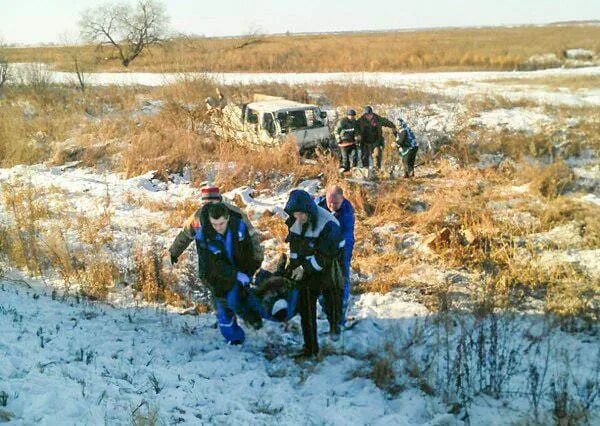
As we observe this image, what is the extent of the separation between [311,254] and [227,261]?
29.4 inches

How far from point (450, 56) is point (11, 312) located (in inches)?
1060

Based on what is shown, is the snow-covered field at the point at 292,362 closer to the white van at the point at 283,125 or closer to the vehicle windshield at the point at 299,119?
the white van at the point at 283,125

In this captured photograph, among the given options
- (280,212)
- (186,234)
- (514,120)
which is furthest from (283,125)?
(186,234)

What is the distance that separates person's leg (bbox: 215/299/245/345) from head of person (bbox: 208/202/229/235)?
72 centimetres

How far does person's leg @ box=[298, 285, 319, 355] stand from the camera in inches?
161

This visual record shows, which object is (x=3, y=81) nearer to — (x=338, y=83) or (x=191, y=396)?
(x=338, y=83)

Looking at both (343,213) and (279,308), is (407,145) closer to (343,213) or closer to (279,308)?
(343,213)

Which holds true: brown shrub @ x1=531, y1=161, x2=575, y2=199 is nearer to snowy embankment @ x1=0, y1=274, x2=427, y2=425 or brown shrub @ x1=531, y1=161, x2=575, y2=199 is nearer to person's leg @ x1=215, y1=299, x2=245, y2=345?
snowy embankment @ x1=0, y1=274, x2=427, y2=425

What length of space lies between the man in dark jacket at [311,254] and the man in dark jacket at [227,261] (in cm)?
41

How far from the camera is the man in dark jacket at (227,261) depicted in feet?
13.2

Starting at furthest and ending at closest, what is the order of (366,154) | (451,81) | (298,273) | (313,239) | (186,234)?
(451,81) < (366,154) < (186,234) < (298,273) < (313,239)

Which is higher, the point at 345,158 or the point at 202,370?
the point at 345,158

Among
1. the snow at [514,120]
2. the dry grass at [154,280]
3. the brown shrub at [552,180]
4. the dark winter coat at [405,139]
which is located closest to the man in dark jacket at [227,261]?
the dry grass at [154,280]

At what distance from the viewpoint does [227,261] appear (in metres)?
4.12
